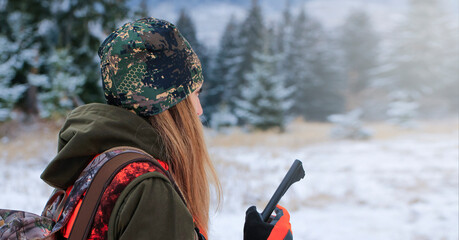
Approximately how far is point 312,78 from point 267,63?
1081 centimetres

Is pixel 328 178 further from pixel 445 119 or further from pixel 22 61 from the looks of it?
pixel 445 119

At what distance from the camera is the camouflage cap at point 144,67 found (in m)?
1.14

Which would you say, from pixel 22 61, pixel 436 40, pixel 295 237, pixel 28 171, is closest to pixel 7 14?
pixel 22 61

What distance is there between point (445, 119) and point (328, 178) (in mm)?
22364

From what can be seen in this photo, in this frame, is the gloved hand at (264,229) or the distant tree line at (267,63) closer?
the gloved hand at (264,229)

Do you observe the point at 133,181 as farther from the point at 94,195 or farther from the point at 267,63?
the point at 267,63

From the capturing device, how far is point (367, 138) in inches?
632

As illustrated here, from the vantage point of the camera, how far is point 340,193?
6.34 metres

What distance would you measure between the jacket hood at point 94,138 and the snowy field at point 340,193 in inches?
73.8

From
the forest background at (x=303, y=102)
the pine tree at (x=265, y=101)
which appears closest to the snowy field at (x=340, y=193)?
the forest background at (x=303, y=102)

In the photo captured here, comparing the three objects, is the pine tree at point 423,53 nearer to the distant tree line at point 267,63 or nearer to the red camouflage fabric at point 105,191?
the distant tree line at point 267,63

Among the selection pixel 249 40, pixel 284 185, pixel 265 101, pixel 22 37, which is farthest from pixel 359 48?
pixel 284 185

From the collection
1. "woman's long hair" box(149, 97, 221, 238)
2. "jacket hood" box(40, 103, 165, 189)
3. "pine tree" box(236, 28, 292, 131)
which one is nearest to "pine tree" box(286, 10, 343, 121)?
"pine tree" box(236, 28, 292, 131)

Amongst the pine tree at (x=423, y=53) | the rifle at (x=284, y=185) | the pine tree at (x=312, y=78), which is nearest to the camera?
the rifle at (x=284, y=185)
